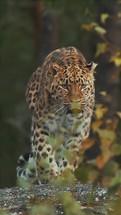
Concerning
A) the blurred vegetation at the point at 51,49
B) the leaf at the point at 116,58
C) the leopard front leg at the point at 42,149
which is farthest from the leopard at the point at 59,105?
the leaf at the point at 116,58

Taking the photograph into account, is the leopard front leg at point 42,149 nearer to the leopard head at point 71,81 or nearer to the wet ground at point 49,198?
the leopard head at point 71,81

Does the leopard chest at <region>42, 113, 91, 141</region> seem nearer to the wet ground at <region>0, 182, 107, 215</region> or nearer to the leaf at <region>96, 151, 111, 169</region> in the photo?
the wet ground at <region>0, 182, 107, 215</region>

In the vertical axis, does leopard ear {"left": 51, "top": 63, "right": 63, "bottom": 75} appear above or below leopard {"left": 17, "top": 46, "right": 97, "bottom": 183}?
above

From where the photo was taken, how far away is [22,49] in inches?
1038

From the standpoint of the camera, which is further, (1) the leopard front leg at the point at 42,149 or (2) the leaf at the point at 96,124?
(2) the leaf at the point at 96,124

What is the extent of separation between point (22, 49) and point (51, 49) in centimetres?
335

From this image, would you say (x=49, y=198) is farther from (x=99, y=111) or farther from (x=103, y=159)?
(x=99, y=111)

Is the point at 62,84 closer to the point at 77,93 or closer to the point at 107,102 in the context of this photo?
the point at 77,93

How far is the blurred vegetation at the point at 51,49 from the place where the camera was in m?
15.9

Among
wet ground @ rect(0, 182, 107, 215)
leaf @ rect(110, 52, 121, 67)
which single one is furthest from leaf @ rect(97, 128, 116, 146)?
wet ground @ rect(0, 182, 107, 215)

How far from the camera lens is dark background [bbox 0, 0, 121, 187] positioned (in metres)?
21.7

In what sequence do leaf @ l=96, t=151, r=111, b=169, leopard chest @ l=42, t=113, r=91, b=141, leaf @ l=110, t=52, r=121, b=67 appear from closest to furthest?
1. leopard chest @ l=42, t=113, r=91, b=141
2. leaf @ l=96, t=151, r=111, b=169
3. leaf @ l=110, t=52, r=121, b=67

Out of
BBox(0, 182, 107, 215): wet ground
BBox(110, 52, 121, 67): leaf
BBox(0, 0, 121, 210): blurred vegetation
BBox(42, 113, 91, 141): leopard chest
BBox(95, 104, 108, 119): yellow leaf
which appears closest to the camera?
BBox(0, 182, 107, 215): wet ground

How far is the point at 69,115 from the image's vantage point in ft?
40.4
